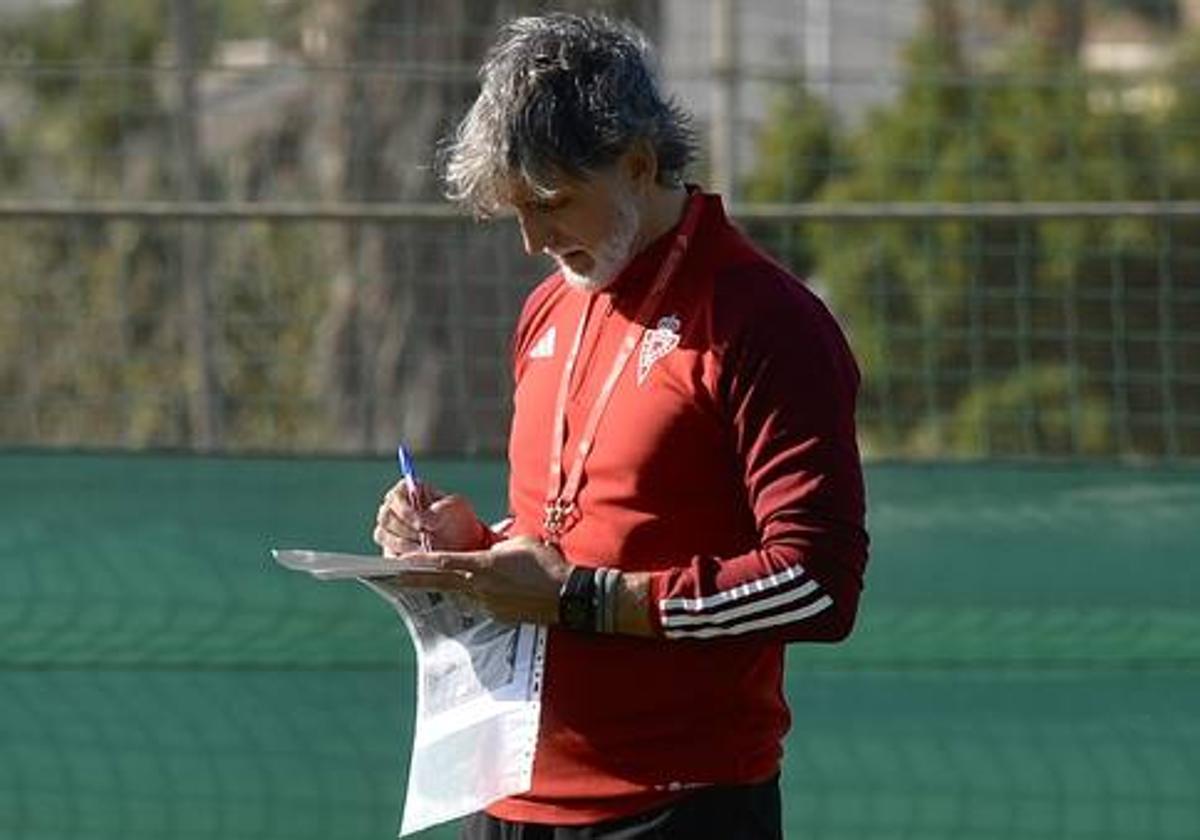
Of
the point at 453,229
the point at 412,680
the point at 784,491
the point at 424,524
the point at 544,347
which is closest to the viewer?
the point at 784,491

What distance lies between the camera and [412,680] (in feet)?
18.3

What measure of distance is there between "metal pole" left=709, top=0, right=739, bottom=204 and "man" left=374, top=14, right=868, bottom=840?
3.39 meters

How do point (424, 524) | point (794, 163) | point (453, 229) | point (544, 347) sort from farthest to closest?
point (794, 163) < point (453, 229) < point (544, 347) < point (424, 524)

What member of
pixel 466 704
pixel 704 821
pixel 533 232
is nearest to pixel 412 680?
pixel 466 704

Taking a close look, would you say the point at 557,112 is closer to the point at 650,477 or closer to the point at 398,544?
the point at 650,477

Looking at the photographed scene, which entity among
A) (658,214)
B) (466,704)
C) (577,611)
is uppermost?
(658,214)

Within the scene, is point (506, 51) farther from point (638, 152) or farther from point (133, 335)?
point (133, 335)

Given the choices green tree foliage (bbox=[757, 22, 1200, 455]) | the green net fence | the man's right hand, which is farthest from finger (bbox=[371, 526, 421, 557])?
green tree foliage (bbox=[757, 22, 1200, 455])

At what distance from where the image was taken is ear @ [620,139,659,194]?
3600 millimetres

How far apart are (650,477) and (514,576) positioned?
202mm

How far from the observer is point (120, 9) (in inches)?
369

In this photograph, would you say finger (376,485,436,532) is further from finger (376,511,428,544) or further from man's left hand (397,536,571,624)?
man's left hand (397,536,571,624)

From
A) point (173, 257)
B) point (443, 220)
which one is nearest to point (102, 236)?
point (173, 257)

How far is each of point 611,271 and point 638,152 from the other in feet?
0.49
